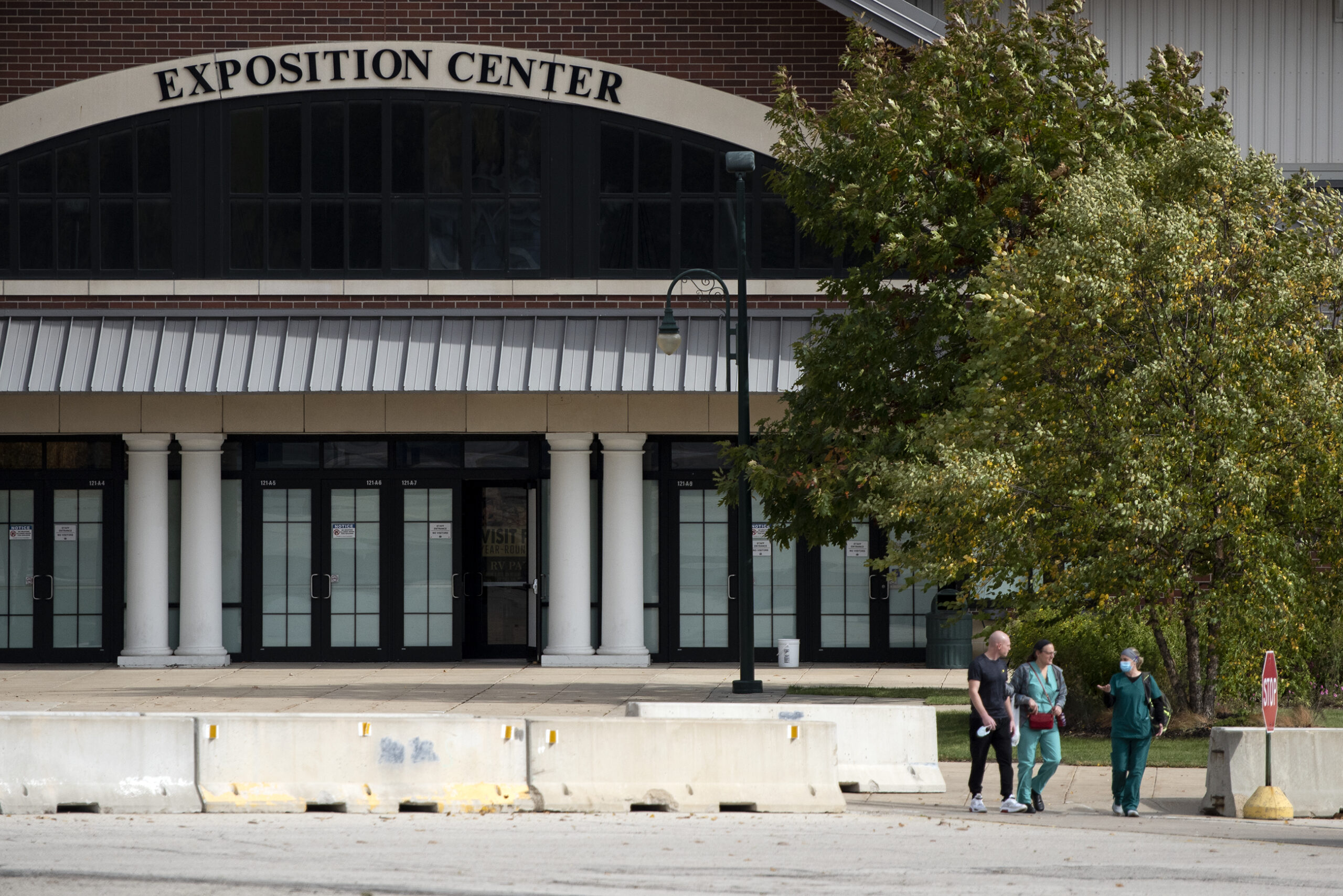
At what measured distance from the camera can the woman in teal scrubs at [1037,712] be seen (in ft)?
42.7

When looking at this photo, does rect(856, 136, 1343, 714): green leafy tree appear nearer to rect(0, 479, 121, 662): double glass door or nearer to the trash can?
the trash can

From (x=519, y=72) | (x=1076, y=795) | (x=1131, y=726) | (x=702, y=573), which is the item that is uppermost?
(x=519, y=72)

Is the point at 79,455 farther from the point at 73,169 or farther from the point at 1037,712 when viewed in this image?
the point at 1037,712

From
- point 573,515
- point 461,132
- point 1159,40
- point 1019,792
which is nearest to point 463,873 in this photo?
point 1019,792

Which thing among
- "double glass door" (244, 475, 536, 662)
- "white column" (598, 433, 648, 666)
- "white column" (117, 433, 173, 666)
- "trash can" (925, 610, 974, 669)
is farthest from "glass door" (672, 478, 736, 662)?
"white column" (117, 433, 173, 666)

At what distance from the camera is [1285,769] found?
523 inches

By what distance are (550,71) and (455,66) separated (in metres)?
1.34

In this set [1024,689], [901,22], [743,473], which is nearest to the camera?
[1024,689]

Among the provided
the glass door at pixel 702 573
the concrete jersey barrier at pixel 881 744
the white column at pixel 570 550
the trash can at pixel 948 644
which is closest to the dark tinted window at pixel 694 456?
the glass door at pixel 702 573

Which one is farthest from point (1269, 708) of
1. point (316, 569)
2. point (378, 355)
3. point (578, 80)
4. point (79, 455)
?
point (79, 455)

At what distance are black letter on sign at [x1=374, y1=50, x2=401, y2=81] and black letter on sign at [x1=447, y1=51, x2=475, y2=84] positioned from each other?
70 cm

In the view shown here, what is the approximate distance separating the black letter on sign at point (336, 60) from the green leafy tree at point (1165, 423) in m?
10.9

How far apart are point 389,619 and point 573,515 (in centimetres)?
321

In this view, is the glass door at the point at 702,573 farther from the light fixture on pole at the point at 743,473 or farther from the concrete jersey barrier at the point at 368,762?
the concrete jersey barrier at the point at 368,762
